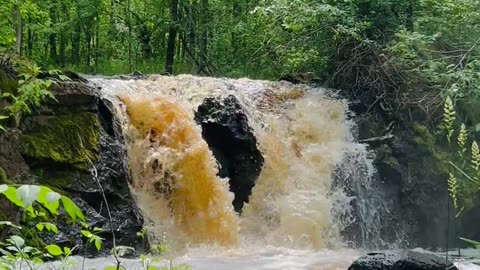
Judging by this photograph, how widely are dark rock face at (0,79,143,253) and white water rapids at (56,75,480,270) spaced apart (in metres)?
0.39

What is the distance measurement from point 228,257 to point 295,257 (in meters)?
0.79

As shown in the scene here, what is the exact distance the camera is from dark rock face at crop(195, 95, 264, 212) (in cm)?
805

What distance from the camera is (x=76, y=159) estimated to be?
244 inches

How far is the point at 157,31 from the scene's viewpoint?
704 inches

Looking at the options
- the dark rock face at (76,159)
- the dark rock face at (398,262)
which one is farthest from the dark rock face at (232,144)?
the dark rock face at (398,262)

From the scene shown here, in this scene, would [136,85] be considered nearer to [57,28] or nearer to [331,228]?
[331,228]

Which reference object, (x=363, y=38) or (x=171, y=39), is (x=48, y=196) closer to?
(x=363, y=38)

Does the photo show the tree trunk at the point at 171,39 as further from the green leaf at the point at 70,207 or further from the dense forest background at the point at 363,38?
the green leaf at the point at 70,207

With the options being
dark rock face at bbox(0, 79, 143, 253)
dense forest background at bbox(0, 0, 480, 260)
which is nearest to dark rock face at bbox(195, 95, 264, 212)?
dark rock face at bbox(0, 79, 143, 253)

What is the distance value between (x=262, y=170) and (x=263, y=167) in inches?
1.8

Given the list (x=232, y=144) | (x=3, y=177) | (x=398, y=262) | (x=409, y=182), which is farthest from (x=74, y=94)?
(x=409, y=182)

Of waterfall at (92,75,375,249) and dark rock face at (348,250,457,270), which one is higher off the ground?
waterfall at (92,75,375,249)

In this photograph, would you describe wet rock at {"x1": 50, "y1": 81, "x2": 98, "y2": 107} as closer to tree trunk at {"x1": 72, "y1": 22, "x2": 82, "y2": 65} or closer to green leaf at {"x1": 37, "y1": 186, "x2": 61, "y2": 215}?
green leaf at {"x1": 37, "y1": 186, "x2": 61, "y2": 215}

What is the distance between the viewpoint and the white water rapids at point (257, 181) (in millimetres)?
6855
